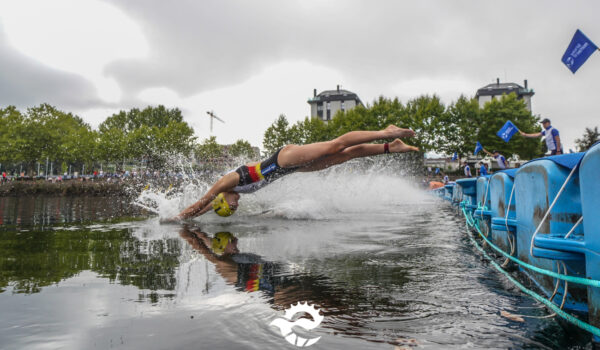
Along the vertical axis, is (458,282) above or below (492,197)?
below

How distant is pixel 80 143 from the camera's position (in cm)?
5203

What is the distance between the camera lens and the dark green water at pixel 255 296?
6.97 ft

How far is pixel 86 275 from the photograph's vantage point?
11.9 ft

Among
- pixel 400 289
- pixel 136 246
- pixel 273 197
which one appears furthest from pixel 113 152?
pixel 400 289

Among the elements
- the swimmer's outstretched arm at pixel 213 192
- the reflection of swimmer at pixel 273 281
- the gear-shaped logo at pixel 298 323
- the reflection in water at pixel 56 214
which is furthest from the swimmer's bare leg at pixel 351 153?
the reflection in water at pixel 56 214

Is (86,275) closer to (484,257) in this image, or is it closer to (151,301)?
(151,301)

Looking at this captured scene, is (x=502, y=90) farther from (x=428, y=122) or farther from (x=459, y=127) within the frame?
(x=428, y=122)

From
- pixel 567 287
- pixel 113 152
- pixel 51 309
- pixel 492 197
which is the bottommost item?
pixel 51 309

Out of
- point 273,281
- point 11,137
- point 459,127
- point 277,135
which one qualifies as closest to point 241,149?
point 277,135

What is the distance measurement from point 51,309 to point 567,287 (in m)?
3.79

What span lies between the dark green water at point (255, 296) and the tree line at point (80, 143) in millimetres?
52863

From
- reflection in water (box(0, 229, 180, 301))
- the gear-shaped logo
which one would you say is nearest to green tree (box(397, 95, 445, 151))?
reflection in water (box(0, 229, 180, 301))

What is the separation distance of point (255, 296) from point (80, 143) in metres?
59.1

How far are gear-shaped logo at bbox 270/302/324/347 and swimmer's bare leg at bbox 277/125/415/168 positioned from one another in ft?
13.2
